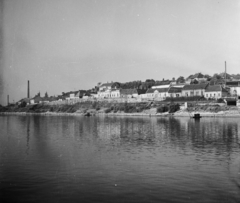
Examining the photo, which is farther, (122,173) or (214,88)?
(214,88)

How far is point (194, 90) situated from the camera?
4235 inches

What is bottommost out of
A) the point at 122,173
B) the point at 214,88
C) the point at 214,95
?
the point at 122,173

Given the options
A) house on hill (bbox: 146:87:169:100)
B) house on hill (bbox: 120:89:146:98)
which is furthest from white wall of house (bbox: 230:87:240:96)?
house on hill (bbox: 120:89:146:98)

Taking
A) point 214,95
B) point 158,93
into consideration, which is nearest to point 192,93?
point 214,95

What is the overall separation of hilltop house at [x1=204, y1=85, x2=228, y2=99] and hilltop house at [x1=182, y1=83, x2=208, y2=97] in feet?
8.70

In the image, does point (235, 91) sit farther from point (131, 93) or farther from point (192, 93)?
point (131, 93)

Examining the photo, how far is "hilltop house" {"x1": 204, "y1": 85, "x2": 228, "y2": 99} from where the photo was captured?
316ft

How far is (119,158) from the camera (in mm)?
23422

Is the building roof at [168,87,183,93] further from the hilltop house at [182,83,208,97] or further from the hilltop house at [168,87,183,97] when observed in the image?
the hilltop house at [182,83,208,97]

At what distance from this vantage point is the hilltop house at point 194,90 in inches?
4152

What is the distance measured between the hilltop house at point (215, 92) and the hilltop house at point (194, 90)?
2653 mm

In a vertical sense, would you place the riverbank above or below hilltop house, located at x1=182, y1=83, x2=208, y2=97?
below

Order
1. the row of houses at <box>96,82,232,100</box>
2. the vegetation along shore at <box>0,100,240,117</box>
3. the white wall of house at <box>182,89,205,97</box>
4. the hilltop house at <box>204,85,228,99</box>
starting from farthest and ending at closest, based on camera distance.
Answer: the white wall of house at <box>182,89,205,97</box>, the row of houses at <box>96,82,232,100</box>, the hilltop house at <box>204,85,228,99</box>, the vegetation along shore at <box>0,100,240,117</box>

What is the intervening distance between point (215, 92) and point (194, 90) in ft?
34.4
